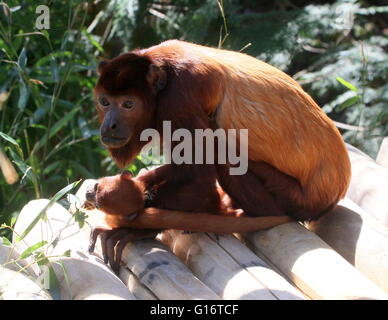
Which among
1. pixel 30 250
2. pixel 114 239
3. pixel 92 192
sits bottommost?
pixel 114 239

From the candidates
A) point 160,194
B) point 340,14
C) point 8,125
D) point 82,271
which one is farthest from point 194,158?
point 340,14

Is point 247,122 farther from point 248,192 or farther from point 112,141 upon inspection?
point 112,141

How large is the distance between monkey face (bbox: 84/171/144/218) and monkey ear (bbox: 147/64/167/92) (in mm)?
608

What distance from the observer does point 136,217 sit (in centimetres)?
404

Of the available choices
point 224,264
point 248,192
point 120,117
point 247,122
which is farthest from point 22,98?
point 224,264

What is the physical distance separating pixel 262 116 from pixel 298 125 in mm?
246

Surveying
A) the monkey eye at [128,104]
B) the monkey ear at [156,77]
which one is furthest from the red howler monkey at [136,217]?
the monkey ear at [156,77]

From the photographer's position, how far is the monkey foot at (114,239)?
398 centimetres

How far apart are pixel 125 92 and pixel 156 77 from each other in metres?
0.23

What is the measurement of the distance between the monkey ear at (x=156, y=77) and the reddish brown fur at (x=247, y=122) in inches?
0.8

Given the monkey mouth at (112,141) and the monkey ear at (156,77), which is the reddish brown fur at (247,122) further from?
the monkey mouth at (112,141)
